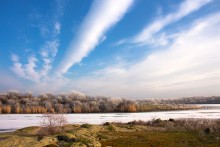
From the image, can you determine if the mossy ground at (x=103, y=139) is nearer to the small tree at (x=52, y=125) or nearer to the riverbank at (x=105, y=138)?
the riverbank at (x=105, y=138)

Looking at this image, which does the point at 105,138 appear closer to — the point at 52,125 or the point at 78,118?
the point at 52,125

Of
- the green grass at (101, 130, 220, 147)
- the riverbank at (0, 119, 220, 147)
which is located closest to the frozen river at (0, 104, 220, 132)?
the riverbank at (0, 119, 220, 147)

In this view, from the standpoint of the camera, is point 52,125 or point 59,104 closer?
point 52,125

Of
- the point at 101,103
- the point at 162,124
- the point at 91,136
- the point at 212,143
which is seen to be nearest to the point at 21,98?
the point at 101,103

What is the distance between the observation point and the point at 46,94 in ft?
171

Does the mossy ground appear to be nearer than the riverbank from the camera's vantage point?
Yes

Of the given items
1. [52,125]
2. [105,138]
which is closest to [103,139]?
[105,138]

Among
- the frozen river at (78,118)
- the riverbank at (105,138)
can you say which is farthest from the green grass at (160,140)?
the frozen river at (78,118)

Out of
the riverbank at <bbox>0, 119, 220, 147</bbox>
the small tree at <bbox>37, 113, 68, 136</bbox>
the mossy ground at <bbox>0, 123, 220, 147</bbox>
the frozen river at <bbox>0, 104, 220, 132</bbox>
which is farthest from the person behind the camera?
the frozen river at <bbox>0, 104, 220, 132</bbox>

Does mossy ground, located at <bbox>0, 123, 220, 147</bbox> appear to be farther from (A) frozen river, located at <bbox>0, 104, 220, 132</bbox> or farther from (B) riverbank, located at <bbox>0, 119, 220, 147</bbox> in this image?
(A) frozen river, located at <bbox>0, 104, 220, 132</bbox>

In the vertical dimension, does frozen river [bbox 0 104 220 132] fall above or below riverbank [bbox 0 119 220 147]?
above

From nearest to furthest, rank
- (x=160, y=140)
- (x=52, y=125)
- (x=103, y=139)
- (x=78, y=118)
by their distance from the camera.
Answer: (x=103, y=139)
(x=160, y=140)
(x=52, y=125)
(x=78, y=118)

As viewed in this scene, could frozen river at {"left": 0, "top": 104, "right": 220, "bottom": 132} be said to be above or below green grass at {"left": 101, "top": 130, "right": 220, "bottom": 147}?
above

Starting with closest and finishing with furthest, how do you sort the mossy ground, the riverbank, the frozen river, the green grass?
1. the mossy ground
2. the riverbank
3. the green grass
4. the frozen river
